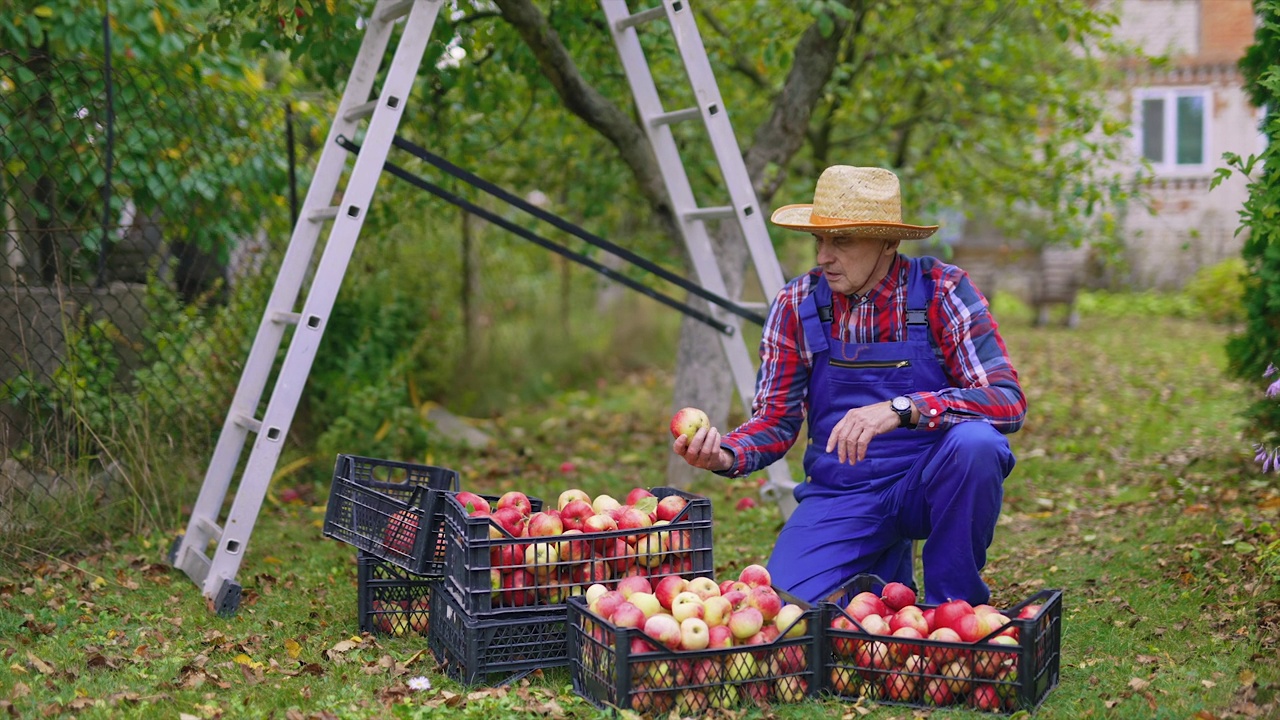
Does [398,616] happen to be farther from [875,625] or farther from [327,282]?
[875,625]

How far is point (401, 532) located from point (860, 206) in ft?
5.84

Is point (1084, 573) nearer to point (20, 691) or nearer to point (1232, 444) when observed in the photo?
point (1232, 444)

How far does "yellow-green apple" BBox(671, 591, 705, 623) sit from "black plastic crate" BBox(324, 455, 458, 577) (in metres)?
0.85

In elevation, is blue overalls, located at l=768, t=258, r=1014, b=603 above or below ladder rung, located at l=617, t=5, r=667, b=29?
below

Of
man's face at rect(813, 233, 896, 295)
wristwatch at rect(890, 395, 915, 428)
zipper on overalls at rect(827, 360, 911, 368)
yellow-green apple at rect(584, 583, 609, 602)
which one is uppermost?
man's face at rect(813, 233, 896, 295)

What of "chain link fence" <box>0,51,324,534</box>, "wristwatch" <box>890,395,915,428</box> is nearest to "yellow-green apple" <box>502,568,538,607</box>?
"wristwatch" <box>890,395,915,428</box>

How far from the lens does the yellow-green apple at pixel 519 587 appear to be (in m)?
3.32

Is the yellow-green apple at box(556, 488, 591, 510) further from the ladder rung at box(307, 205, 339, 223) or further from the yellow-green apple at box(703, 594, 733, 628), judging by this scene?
the ladder rung at box(307, 205, 339, 223)

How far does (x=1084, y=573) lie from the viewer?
475cm

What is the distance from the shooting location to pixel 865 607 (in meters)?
3.31

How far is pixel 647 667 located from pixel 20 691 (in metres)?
1.73

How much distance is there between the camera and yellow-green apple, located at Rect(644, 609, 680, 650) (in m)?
3.03

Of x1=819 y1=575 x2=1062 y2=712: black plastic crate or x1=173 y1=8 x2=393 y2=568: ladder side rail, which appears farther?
x1=173 y1=8 x2=393 y2=568: ladder side rail

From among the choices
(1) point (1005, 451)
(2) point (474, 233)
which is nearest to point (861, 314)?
(1) point (1005, 451)
